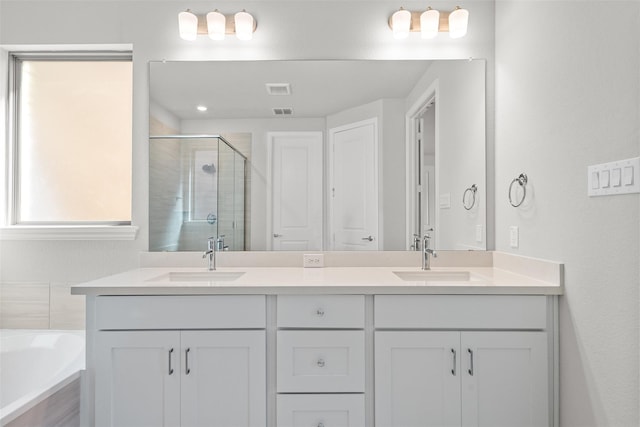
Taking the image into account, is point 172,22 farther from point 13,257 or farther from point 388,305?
point 388,305

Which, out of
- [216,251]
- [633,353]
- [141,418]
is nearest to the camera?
[633,353]

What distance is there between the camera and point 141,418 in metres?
1.53

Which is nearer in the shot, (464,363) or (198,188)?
(464,363)

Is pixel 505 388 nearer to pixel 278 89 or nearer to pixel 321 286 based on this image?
pixel 321 286

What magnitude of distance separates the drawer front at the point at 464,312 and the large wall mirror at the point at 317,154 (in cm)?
60

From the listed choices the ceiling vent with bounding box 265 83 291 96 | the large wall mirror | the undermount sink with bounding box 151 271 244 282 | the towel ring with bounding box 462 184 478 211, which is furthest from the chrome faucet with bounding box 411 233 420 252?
the ceiling vent with bounding box 265 83 291 96

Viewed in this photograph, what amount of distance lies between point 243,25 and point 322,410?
1988mm

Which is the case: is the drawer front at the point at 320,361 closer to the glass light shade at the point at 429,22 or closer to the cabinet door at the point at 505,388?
the cabinet door at the point at 505,388

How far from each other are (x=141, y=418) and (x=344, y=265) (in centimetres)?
120

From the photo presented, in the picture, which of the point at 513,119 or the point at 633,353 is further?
the point at 513,119

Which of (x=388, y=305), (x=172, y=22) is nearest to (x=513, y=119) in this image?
(x=388, y=305)

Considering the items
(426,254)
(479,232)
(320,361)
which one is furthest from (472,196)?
(320,361)

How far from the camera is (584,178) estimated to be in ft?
4.45

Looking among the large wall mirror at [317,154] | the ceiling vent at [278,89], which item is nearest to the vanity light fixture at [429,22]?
the large wall mirror at [317,154]
